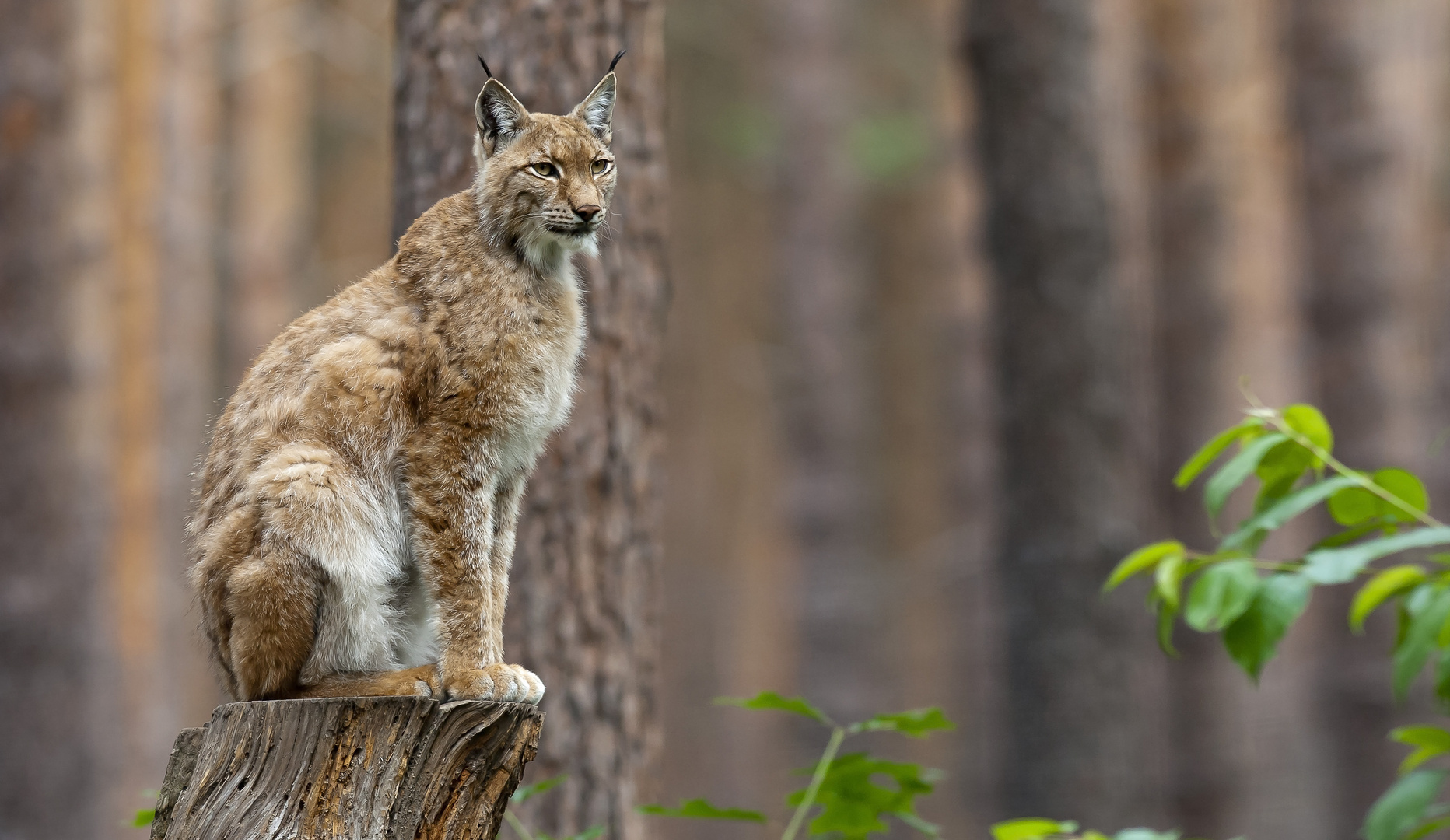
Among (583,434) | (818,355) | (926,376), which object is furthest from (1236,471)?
(926,376)

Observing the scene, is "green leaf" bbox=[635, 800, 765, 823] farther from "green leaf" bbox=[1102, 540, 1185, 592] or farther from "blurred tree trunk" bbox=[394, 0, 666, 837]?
"blurred tree trunk" bbox=[394, 0, 666, 837]

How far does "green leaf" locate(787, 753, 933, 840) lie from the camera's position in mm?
4273

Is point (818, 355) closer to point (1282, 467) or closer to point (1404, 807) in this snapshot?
point (1282, 467)

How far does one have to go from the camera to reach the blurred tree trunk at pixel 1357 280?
1144 cm

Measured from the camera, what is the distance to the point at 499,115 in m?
4.26

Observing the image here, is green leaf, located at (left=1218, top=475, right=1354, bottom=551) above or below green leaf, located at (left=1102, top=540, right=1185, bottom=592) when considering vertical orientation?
above

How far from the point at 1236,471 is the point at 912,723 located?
45.7 inches

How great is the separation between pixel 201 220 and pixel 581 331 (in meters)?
15.2

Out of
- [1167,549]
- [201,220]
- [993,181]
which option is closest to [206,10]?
[201,220]

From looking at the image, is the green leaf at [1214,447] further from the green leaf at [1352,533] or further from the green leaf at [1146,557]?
the green leaf at [1352,533]

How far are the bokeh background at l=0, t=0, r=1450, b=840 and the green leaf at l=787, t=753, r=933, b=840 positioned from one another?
5.61 ft

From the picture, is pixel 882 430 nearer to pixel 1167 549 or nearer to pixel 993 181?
pixel 993 181

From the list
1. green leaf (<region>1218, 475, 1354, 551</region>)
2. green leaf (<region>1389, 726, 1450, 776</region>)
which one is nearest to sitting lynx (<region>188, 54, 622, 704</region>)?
green leaf (<region>1218, 475, 1354, 551</region>)

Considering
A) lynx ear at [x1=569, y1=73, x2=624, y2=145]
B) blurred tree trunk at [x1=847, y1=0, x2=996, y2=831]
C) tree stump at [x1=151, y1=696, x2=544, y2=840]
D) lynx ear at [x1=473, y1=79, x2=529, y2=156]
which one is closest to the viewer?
tree stump at [x1=151, y1=696, x2=544, y2=840]
